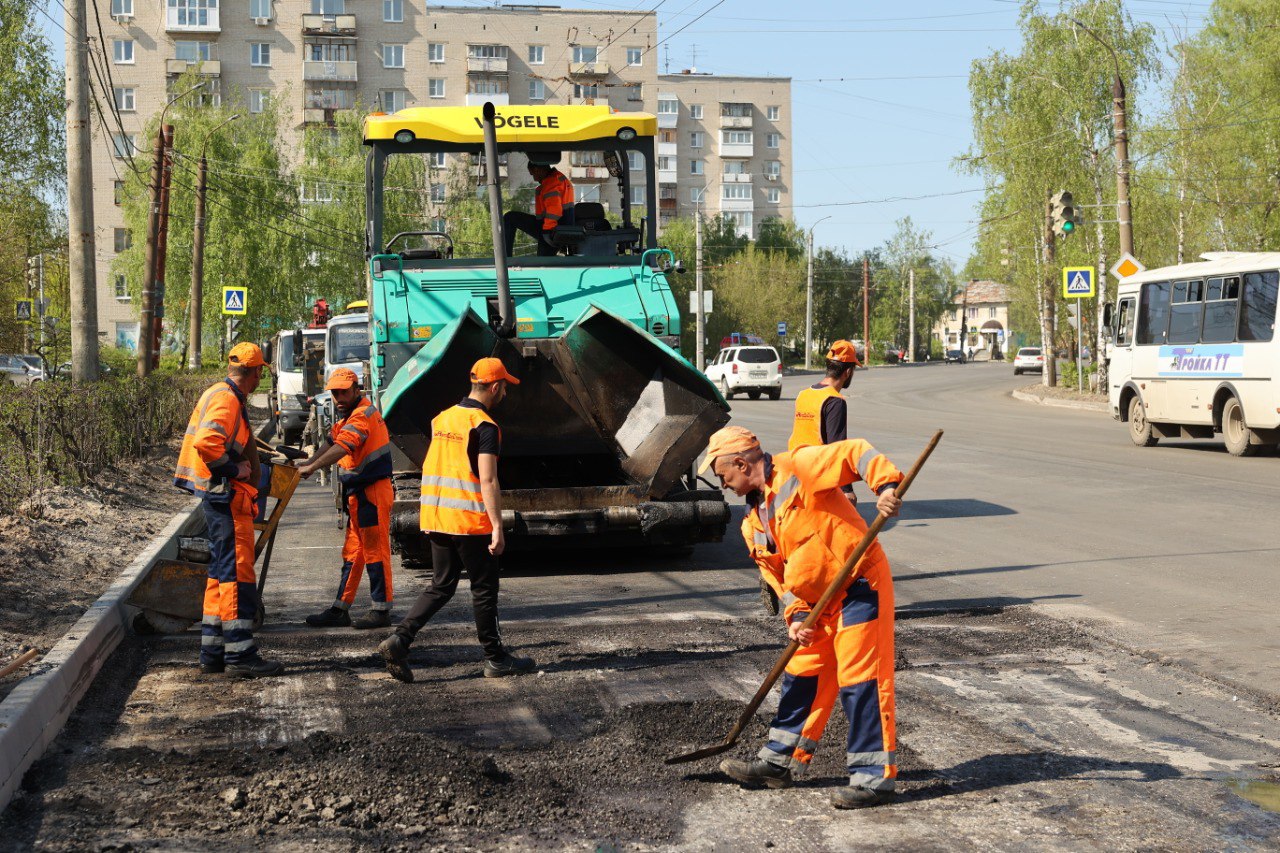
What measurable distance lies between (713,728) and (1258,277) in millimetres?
16751

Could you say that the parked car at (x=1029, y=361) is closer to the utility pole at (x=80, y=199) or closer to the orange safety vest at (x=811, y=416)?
the utility pole at (x=80, y=199)

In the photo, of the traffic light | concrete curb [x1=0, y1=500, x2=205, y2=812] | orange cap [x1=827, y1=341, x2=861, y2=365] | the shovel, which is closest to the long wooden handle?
the shovel

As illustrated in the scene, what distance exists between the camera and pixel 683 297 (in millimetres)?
72812

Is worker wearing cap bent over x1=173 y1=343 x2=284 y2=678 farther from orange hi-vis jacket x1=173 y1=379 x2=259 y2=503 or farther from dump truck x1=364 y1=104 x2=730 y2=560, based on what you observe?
dump truck x1=364 y1=104 x2=730 y2=560

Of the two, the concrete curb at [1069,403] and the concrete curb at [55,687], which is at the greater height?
the concrete curb at [55,687]

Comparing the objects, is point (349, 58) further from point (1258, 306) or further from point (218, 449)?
point (218, 449)

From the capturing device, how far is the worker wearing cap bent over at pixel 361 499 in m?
8.17

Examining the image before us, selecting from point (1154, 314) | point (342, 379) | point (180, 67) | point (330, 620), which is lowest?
point (330, 620)

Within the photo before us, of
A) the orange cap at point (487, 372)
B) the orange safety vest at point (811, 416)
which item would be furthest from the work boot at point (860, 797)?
the orange safety vest at point (811, 416)

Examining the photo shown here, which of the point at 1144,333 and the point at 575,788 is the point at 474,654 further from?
the point at 1144,333

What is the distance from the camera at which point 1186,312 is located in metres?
21.3

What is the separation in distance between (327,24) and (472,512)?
7709 cm

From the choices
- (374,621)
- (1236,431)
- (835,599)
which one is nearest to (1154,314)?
(1236,431)

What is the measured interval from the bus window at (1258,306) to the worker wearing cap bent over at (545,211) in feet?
38.3
